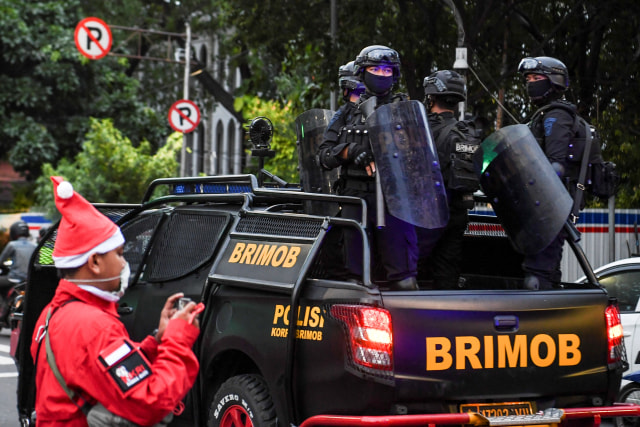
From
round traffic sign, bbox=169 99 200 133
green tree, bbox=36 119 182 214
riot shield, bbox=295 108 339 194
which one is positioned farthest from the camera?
round traffic sign, bbox=169 99 200 133

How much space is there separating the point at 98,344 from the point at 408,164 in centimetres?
274

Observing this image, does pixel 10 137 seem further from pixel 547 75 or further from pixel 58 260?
pixel 58 260

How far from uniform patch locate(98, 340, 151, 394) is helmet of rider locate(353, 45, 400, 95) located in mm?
3334

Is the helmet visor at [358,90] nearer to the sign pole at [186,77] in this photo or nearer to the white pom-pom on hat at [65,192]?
the white pom-pom on hat at [65,192]

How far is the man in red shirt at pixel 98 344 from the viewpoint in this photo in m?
3.39

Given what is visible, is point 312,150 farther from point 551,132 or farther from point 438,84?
point 551,132

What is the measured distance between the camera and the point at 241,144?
143ft

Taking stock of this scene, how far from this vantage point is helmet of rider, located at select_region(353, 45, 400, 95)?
639 centimetres

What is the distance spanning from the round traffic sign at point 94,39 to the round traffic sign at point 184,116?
2.44m

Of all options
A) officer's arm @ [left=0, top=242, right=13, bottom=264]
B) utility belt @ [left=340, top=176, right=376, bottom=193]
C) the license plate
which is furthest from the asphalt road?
the license plate

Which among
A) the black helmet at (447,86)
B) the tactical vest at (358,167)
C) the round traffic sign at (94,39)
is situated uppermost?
the round traffic sign at (94,39)

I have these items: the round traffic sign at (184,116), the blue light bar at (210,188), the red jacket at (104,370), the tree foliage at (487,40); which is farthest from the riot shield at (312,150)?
the round traffic sign at (184,116)

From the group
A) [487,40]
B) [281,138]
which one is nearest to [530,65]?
[487,40]

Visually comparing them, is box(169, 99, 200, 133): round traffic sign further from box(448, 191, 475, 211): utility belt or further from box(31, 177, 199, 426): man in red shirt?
box(31, 177, 199, 426): man in red shirt
